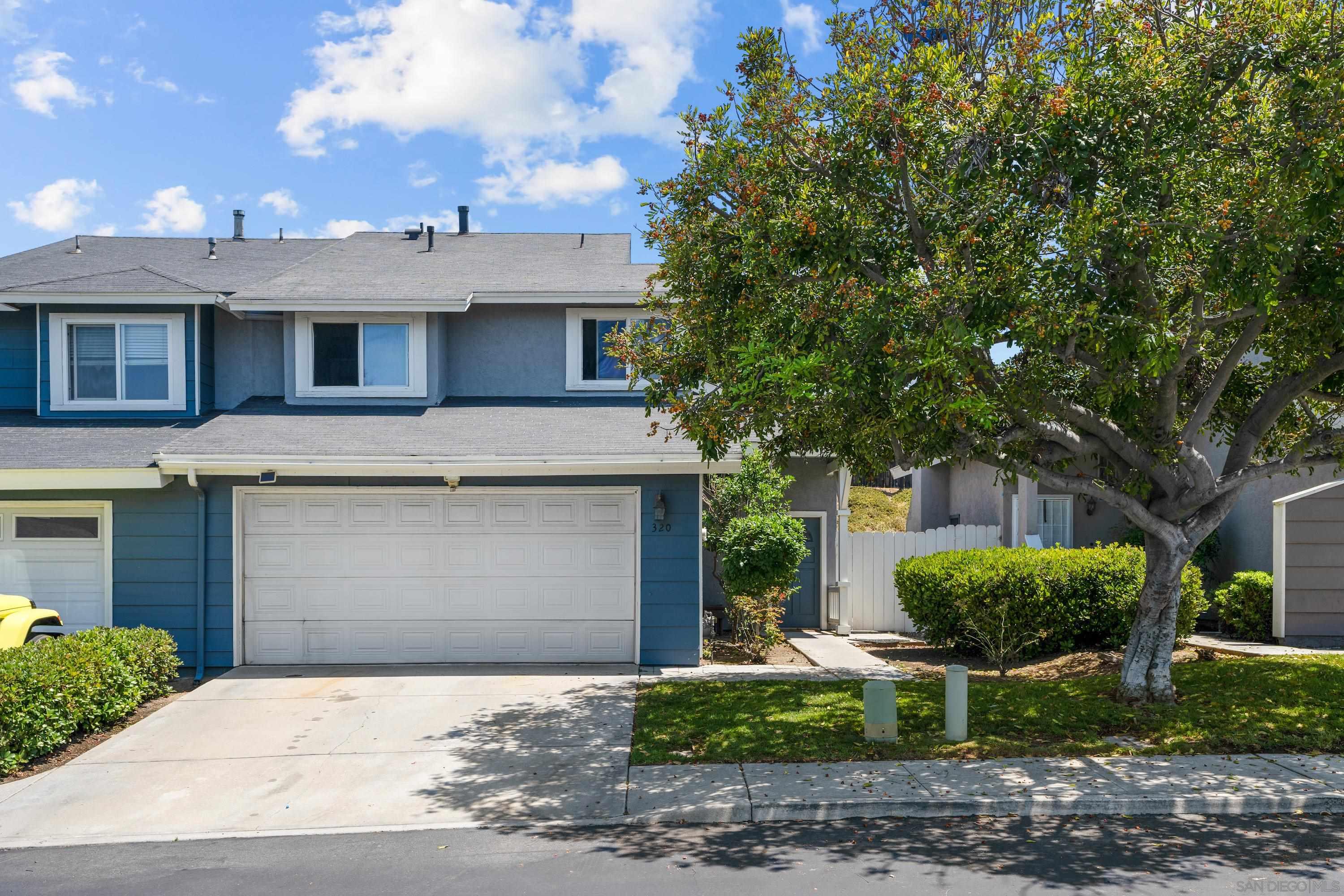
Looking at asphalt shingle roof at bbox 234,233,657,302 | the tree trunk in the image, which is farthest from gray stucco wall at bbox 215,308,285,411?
the tree trunk

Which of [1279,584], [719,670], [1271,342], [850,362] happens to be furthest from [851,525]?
[850,362]

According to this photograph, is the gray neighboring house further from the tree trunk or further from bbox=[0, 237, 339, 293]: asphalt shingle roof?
bbox=[0, 237, 339, 293]: asphalt shingle roof

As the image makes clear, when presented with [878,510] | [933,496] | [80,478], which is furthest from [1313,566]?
→ [878,510]

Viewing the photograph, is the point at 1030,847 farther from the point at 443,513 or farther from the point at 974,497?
the point at 974,497

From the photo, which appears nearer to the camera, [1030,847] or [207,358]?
[1030,847]

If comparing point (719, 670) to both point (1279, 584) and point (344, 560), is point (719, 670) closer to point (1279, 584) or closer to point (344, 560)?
point (344, 560)

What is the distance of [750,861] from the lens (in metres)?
6.24

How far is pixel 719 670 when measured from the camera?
12.1 m

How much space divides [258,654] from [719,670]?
593 cm

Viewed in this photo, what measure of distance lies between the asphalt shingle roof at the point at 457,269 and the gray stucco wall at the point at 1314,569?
10.1 m

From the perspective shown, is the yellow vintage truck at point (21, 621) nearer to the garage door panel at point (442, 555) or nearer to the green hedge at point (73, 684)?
the green hedge at point (73, 684)

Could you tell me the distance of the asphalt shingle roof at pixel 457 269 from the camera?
1409cm

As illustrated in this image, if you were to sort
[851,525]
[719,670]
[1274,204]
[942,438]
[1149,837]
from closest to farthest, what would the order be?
[1149,837] < [1274,204] < [942,438] < [719,670] < [851,525]

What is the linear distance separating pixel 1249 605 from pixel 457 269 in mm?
13451
